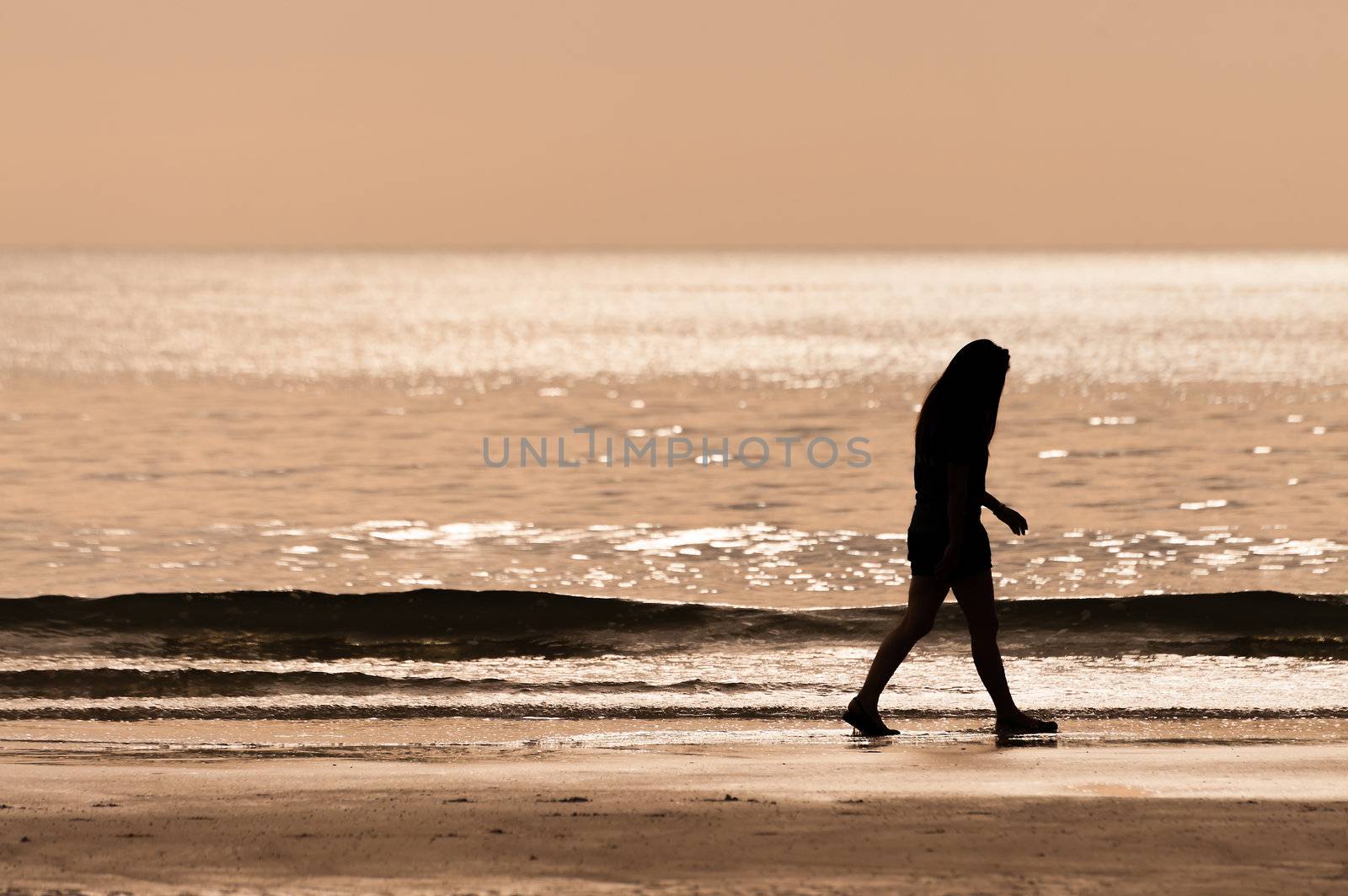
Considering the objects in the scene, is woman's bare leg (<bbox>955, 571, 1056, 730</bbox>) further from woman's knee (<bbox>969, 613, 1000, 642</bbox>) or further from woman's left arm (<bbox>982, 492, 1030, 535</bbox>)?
woman's left arm (<bbox>982, 492, 1030, 535</bbox>)

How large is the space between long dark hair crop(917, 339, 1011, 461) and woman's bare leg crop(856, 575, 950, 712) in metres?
0.62

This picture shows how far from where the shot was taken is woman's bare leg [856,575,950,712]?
7746 mm

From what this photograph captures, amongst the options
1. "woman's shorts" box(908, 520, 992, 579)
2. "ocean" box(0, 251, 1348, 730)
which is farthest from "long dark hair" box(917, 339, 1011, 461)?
"ocean" box(0, 251, 1348, 730)

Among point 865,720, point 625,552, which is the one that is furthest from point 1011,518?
point 625,552

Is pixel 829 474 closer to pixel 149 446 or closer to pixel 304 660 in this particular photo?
pixel 149 446

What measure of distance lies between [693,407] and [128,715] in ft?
107

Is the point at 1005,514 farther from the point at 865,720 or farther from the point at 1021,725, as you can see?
the point at 865,720

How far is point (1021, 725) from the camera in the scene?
26.0 feet

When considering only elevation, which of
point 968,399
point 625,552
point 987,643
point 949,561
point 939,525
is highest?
A: point 968,399

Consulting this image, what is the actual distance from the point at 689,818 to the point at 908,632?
2352mm

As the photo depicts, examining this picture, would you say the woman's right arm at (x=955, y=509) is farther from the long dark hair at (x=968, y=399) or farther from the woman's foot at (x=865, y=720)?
the woman's foot at (x=865, y=720)

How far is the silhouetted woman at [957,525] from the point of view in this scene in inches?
295

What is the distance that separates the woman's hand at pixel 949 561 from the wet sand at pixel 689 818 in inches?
29.1

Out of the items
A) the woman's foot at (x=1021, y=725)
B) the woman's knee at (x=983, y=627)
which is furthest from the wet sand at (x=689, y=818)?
the woman's knee at (x=983, y=627)
